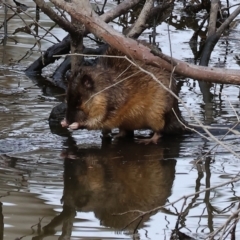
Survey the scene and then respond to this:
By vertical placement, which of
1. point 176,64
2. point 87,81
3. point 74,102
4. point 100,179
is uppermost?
point 176,64

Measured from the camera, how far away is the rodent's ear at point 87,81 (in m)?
7.08

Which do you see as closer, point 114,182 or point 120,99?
point 114,182

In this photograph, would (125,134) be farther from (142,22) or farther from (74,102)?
(142,22)

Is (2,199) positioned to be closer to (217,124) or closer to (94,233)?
(94,233)

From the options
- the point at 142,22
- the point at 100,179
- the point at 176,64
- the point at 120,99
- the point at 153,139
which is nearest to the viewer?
the point at 176,64

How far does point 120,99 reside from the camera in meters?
7.21

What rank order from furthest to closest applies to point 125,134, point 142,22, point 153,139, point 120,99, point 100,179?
point 142,22, point 125,134, point 153,139, point 120,99, point 100,179

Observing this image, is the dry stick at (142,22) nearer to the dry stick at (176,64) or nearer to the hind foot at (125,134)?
the hind foot at (125,134)

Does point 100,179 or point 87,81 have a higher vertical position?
point 87,81

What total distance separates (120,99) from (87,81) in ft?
1.18

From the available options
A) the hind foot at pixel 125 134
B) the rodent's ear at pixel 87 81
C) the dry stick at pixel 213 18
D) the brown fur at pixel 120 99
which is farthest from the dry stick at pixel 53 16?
the dry stick at pixel 213 18

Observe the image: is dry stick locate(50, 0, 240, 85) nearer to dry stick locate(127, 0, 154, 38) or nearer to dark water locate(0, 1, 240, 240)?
dark water locate(0, 1, 240, 240)

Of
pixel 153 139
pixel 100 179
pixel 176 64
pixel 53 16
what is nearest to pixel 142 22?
pixel 53 16

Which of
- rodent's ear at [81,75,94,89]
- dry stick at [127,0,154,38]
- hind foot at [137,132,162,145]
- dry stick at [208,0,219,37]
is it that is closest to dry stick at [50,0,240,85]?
rodent's ear at [81,75,94,89]
